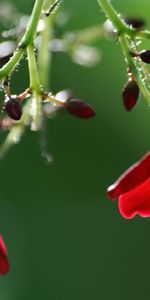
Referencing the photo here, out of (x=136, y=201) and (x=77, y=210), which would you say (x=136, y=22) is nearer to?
(x=136, y=201)

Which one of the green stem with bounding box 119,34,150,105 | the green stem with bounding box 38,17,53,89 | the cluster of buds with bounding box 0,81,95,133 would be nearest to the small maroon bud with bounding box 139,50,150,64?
the green stem with bounding box 119,34,150,105

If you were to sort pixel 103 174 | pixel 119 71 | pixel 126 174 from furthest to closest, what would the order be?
pixel 103 174 < pixel 119 71 < pixel 126 174

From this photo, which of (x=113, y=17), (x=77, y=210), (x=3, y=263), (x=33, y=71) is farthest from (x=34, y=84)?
(x=77, y=210)

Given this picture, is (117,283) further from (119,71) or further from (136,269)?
(119,71)

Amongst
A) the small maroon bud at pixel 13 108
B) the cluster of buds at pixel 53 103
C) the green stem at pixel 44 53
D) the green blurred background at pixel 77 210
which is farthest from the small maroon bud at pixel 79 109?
the green blurred background at pixel 77 210

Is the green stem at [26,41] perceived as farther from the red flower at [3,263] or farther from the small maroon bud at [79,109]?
the red flower at [3,263]

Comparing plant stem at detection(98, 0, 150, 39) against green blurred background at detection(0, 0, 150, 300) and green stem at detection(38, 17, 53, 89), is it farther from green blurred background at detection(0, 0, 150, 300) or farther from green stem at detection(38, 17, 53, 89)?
green blurred background at detection(0, 0, 150, 300)

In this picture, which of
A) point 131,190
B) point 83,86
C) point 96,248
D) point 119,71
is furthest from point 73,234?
point 131,190
